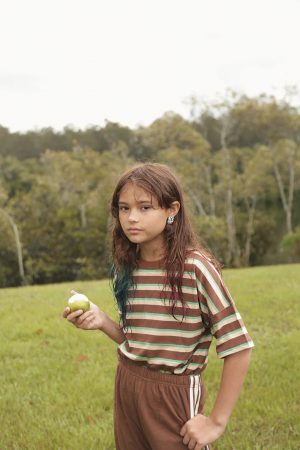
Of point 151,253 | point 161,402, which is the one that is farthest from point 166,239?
point 161,402

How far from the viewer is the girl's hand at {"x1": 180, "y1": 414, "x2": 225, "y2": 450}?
73.3 inches

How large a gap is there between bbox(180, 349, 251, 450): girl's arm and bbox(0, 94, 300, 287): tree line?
28501mm

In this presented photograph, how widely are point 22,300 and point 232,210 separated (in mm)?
28383

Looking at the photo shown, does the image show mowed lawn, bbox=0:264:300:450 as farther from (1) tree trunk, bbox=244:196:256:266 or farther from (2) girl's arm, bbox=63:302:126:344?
(1) tree trunk, bbox=244:196:256:266

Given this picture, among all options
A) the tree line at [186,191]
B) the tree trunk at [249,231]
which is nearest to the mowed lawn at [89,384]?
the tree line at [186,191]

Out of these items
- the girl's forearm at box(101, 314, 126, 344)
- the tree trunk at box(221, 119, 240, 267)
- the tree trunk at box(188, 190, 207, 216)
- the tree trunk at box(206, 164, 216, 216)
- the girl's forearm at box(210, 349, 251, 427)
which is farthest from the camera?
the tree trunk at box(206, 164, 216, 216)

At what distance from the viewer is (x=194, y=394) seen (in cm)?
198

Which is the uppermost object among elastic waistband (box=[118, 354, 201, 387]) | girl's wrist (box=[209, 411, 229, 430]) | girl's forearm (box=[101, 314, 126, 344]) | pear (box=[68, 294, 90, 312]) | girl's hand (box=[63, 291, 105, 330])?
pear (box=[68, 294, 90, 312])

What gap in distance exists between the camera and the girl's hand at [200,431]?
186 cm

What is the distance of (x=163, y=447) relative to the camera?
6.45 ft

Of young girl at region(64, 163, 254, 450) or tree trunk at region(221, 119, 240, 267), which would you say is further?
tree trunk at region(221, 119, 240, 267)

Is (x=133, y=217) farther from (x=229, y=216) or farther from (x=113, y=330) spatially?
(x=229, y=216)

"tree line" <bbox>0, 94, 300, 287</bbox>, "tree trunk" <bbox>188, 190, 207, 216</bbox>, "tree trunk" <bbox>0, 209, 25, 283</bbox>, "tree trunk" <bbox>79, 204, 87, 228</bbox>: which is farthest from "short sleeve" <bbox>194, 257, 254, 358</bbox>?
"tree trunk" <bbox>188, 190, 207, 216</bbox>

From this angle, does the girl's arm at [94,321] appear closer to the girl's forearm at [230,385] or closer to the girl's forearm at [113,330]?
the girl's forearm at [113,330]
